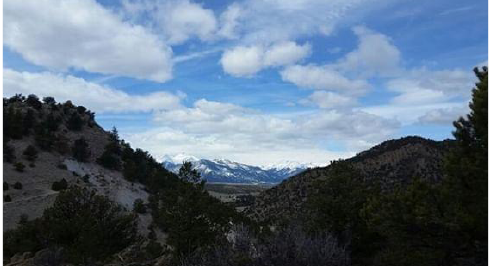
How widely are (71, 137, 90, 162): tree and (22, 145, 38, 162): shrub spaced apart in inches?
240

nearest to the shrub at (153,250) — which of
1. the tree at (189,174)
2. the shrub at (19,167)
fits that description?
the tree at (189,174)

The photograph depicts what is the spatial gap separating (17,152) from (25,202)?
11.5 m

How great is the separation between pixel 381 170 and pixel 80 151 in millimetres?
35615

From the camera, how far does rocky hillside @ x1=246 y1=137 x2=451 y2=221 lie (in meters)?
49.2

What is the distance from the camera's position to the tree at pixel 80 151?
60906mm

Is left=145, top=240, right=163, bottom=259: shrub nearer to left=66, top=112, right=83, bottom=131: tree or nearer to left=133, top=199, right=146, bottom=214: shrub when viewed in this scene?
left=133, top=199, right=146, bottom=214: shrub

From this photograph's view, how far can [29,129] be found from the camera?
197ft

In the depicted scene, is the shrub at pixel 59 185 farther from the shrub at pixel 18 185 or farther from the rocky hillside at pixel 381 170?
the rocky hillside at pixel 381 170

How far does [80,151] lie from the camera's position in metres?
61.0

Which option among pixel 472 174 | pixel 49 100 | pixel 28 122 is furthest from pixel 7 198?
pixel 472 174

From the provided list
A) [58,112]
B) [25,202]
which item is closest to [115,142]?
[58,112]

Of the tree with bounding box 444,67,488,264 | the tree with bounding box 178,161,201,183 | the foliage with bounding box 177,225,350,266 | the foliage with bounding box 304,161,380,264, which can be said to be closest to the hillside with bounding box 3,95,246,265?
the tree with bounding box 178,161,201,183

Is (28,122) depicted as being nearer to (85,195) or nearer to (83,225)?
(85,195)

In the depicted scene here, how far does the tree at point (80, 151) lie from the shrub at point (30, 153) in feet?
20.0
